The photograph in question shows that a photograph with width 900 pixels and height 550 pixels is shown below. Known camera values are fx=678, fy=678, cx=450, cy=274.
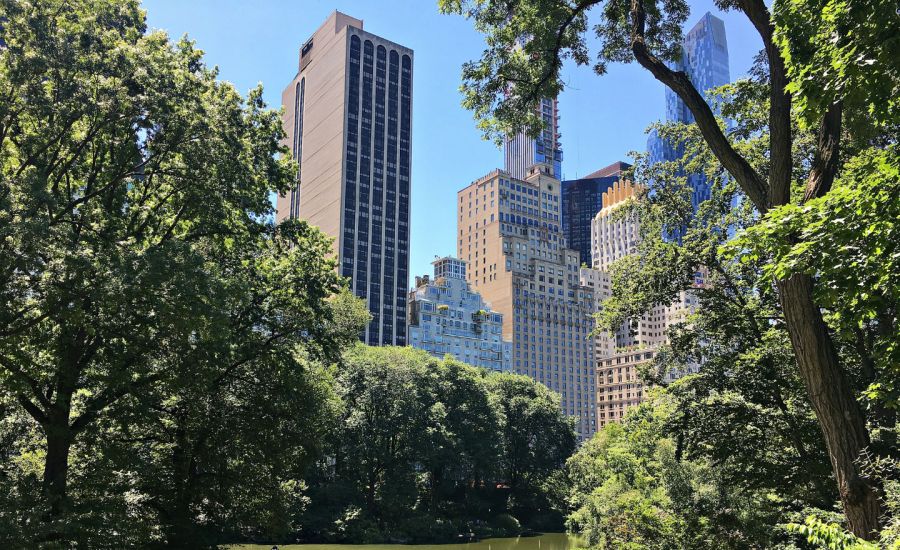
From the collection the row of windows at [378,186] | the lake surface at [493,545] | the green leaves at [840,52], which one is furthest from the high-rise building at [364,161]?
the green leaves at [840,52]

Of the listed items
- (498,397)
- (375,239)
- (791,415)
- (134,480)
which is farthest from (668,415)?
(375,239)

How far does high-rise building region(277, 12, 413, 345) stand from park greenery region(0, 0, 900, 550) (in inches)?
4166

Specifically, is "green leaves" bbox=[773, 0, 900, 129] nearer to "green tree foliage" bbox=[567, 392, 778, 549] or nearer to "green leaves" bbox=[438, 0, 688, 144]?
"green leaves" bbox=[438, 0, 688, 144]

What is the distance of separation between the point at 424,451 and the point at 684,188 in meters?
37.9

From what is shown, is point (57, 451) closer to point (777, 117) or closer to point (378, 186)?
point (777, 117)

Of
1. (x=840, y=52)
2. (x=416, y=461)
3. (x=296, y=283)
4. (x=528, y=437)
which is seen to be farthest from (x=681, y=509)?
(x=528, y=437)

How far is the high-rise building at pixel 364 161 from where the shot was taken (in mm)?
132000

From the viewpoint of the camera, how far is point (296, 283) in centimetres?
2047

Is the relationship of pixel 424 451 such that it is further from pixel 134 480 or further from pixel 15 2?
pixel 15 2

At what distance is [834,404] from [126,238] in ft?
50.8

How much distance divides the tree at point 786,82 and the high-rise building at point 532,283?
12045 centimetres

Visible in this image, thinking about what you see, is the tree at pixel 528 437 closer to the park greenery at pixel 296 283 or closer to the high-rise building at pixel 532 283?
the park greenery at pixel 296 283

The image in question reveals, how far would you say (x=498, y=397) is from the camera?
65.7m

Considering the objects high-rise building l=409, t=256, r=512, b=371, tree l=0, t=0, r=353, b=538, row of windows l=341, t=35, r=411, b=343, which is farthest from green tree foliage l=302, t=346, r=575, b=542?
row of windows l=341, t=35, r=411, b=343
